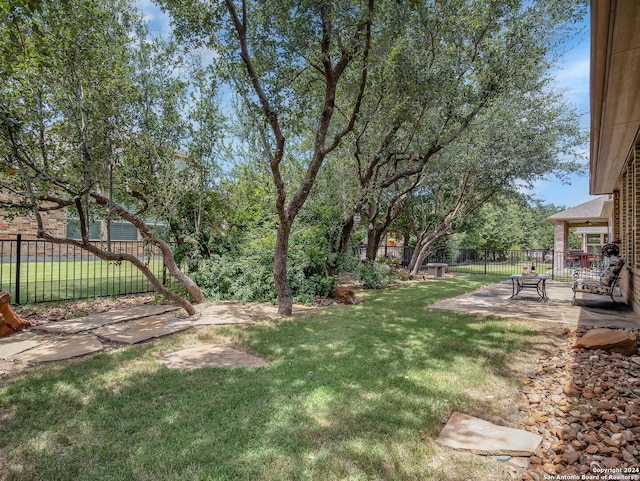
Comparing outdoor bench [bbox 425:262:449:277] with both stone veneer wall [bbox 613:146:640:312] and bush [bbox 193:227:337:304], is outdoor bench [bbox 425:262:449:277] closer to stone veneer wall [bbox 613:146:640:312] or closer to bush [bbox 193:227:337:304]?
stone veneer wall [bbox 613:146:640:312]

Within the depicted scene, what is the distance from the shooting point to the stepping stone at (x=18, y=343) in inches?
161

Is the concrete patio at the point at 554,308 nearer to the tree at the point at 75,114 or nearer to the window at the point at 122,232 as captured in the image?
the tree at the point at 75,114

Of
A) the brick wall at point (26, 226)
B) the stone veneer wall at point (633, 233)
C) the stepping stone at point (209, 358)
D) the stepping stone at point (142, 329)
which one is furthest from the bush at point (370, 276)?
the brick wall at point (26, 226)

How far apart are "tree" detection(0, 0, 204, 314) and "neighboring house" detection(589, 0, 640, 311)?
489 cm

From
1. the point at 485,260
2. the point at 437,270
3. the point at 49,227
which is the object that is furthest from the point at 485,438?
the point at 485,260

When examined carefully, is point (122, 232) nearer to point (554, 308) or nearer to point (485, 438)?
point (554, 308)

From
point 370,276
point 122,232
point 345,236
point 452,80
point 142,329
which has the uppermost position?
point 452,80

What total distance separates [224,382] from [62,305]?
17.3ft

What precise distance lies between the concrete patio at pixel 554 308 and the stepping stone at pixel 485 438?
4000mm

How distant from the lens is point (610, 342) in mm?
4184

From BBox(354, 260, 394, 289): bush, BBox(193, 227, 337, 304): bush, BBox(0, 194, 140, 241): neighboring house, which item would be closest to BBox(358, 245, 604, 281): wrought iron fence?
BBox(354, 260, 394, 289): bush

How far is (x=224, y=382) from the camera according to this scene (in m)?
3.30

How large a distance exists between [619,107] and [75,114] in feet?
23.5

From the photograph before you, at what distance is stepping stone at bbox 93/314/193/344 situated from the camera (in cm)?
475
